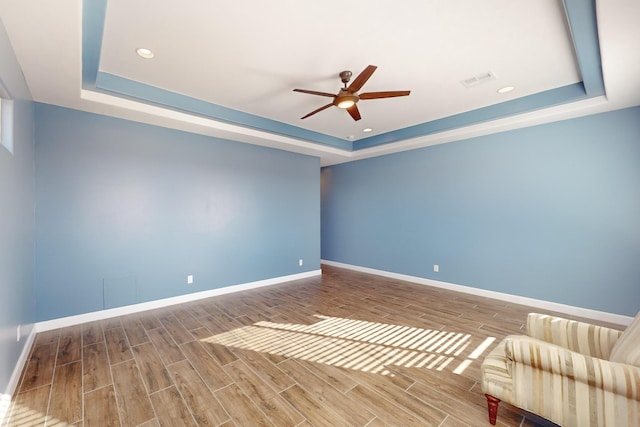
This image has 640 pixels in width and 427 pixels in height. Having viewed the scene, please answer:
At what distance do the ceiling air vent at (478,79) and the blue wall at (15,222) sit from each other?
13.4 feet

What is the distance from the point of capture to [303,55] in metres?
2.53

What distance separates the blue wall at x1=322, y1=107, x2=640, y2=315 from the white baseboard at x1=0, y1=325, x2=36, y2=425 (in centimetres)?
521

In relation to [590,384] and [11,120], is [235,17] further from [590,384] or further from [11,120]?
[590,384]

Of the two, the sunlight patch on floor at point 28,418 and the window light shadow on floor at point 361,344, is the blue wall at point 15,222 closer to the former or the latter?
the sunlight patch on floor at point 28,418

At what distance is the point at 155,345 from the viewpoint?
2633mm

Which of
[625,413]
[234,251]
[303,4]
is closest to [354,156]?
[234,251]

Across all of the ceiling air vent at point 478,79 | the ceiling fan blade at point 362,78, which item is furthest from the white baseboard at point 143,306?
the ceiling air vent at point 478,79

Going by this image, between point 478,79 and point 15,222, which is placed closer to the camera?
point 15,222

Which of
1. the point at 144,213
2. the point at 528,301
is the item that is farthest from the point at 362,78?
the point at 528,301

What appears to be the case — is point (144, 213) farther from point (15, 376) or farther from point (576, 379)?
point (576, 379)

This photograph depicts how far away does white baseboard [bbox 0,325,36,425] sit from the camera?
5.53 ft

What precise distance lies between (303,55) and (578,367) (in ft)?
9.85

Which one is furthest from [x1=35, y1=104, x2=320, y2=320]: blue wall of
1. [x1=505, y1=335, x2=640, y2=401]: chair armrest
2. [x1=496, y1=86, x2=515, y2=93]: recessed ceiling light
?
[x1=505, y1=335, x2=640, y2=401]: chair armrest

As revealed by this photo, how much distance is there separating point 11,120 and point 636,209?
21.0 ft
